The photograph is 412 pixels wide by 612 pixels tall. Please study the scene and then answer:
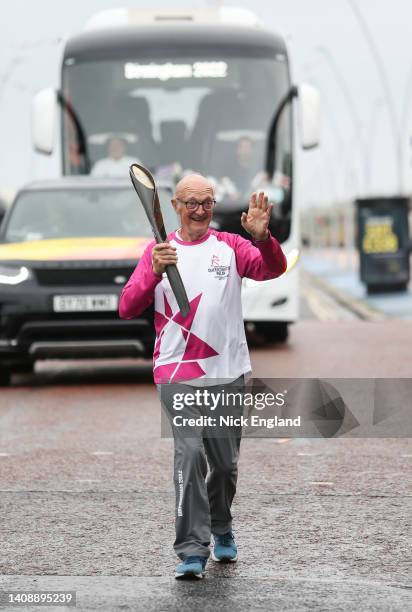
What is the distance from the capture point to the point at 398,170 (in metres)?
45.7

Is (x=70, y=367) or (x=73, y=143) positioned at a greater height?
(x=73, y=143)

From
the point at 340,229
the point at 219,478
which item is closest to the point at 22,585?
the point at 219,478

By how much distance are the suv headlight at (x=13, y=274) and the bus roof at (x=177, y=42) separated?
18.4 ft

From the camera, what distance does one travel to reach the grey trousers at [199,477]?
231 inches

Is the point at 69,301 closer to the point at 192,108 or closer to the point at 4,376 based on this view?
the point at 4,376

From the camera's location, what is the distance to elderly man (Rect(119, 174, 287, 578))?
586 cm

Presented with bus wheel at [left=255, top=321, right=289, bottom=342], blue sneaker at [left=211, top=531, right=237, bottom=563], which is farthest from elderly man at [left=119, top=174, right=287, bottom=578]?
bus wheel at [left=255, top=321, right=289, bottom=342]

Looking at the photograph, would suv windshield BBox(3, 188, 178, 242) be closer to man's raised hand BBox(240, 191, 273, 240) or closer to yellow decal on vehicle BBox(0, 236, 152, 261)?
yellow decal on vehicle BBox(0, 236, 152, 261)

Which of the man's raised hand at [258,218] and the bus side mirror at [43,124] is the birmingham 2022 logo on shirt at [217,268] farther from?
the bus side mirror at [43,124]

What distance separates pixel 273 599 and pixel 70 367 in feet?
36.0

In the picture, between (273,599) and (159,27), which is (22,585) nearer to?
(273,599)

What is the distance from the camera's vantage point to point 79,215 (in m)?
14.9

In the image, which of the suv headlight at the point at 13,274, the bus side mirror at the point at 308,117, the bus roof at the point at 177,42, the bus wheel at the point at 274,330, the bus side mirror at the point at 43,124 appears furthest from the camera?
the bus wheel at the point at 274,330

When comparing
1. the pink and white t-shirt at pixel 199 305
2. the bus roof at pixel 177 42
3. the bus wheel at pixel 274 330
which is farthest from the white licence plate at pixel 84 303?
the pink and white t-shirt at pixel 199 305
